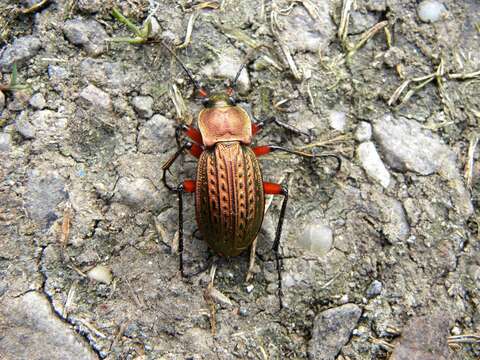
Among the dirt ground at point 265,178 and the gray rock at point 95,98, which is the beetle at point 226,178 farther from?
the gray rock at point 95,98

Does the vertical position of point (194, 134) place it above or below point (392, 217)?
above

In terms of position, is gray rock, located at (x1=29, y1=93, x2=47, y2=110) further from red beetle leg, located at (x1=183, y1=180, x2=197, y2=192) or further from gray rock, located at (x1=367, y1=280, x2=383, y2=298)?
gray rock, located at (x1=367, y1=280, x2=383, y2=298)

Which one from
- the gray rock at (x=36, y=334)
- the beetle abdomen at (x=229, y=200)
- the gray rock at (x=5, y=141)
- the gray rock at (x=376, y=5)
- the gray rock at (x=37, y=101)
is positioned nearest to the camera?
the gray rock at (x=36, y=334)

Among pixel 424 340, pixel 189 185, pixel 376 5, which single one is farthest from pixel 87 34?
pixel 424 340

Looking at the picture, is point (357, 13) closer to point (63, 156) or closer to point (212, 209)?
point (212, 209)

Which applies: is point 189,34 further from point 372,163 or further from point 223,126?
point 372,163

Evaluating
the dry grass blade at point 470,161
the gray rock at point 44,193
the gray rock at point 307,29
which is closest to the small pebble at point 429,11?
the gray rock at point 307,29
